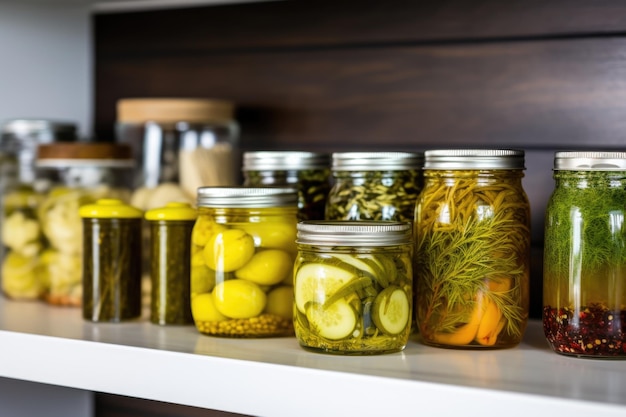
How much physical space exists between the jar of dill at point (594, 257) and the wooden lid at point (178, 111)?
531 millimetres

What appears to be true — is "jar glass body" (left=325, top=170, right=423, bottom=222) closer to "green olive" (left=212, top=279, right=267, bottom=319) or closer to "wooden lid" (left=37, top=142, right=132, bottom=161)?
"green olive" (left=212, top=279, right=267, bottom=319)

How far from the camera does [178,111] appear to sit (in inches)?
47.6

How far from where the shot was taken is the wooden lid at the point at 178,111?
1208mm

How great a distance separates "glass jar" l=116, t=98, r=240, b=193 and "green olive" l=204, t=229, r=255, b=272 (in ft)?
0.86

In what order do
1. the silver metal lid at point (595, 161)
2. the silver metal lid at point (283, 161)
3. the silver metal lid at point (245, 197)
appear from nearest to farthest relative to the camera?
the silver metal lid at point (595, 161) < the silver metal lid at point (245, 197) < the silver metal lid at point (283, 161)

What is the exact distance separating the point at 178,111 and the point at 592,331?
0.62m

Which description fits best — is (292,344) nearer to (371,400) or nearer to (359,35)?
(371,400)

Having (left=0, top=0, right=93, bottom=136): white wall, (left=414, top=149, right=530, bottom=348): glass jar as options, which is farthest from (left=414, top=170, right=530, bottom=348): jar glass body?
(left=0, top=0, right=93, bottom=136): white wall

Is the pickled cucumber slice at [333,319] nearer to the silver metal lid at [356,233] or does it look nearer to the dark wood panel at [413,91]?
the silver metal lid at [356,233]

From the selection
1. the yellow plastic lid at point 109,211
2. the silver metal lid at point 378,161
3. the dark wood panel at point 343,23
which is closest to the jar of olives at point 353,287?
the silver metal lid at point 378,161

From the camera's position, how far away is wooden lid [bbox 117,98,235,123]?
1208 mm

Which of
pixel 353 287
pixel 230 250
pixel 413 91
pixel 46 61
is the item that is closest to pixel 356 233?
pixel 353 287

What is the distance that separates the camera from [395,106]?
1189 mm

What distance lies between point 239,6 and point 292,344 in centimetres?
58
